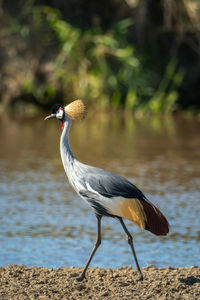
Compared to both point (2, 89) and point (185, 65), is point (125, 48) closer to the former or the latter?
point (185, 65)

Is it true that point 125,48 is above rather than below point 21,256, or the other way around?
above

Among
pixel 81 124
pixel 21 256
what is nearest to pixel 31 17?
pixel 81 124

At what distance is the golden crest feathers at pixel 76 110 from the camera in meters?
5.20

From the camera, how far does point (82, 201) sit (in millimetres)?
8414

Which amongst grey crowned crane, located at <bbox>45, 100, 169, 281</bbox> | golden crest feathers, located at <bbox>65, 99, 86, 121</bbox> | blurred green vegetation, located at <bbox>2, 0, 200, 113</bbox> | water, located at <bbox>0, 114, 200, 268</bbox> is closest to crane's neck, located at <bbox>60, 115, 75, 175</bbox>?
grey crowned crane, located at <bbox>45, 100, 169, 281</bbox>

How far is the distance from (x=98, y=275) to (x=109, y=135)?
9.13m

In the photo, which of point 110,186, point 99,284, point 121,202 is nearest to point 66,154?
point 110,186

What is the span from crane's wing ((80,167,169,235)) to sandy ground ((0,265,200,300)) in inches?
15.7

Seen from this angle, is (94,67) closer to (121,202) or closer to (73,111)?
(73,111)

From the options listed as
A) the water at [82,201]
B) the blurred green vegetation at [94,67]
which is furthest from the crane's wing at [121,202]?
the blurred green vegetation at [94,67]

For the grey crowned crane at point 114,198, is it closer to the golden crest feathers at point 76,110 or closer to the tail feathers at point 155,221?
the tail feathers at point 155,221

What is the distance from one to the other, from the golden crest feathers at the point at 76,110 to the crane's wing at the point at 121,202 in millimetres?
479

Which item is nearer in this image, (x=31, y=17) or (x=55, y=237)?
(x=55, y=237)

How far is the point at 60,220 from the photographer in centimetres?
739
